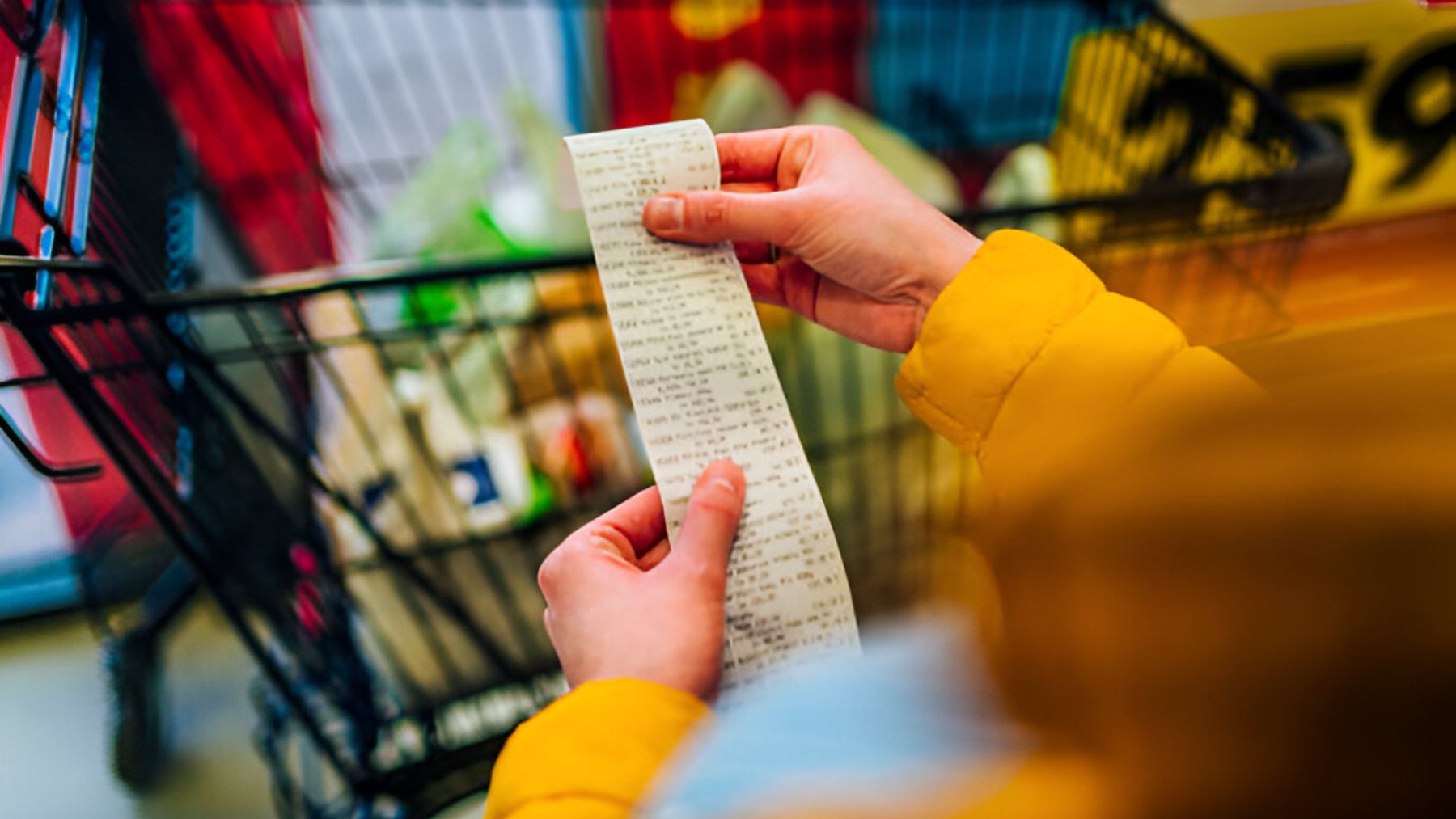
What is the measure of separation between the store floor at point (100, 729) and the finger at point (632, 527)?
596mm

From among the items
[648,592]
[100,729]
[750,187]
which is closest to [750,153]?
[750,187]

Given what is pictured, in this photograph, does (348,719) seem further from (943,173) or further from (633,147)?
(943,173)

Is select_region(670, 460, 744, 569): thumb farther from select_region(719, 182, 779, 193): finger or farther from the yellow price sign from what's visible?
the yellow price sign

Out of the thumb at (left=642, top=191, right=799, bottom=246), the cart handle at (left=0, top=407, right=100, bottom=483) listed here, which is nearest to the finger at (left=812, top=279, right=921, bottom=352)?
the thumb at (left=642, top=191, right=799, bottom=246)

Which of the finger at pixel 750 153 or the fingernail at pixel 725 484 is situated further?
the finger at pixel 750 153

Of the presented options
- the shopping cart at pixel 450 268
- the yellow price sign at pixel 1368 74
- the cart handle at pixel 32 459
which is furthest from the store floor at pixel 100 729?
the yellow price sign at pixel 1368 74

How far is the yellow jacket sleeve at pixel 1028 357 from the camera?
0.52m

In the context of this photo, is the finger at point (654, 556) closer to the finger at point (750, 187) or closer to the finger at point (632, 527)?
the finger at point (632, 527)

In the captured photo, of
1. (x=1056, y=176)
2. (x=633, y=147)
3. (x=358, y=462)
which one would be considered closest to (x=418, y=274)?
(x=633, y=147)

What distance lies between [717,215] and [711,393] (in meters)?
0.13

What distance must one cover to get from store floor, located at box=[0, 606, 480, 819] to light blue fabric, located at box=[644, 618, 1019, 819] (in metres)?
0.80

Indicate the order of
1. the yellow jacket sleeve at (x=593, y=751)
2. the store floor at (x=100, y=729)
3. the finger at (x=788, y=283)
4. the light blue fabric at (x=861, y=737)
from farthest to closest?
the store floor at (x=100, y=729) → the finger at (x=788, y=283) → the yellow jacket sleeve at (x=593, y=751) → the light blue fabric at (x=861, y=737)

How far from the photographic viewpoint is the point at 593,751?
369mm

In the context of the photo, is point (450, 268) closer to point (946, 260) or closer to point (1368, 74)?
point (946, 260)
